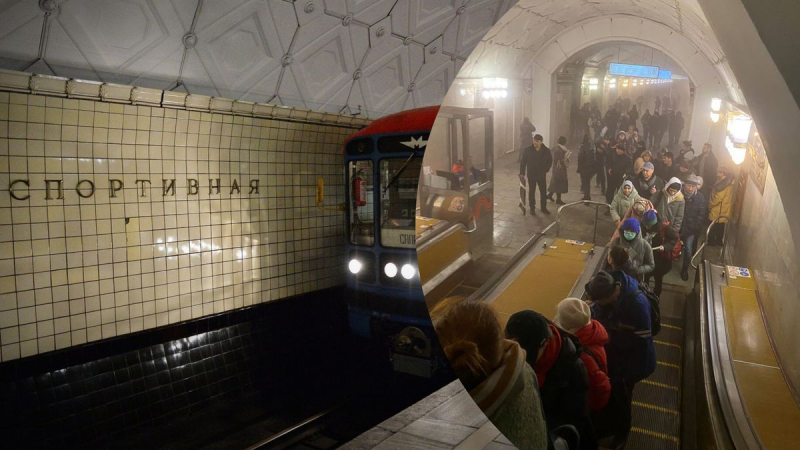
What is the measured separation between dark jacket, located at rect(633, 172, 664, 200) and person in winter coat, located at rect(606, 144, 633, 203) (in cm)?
4

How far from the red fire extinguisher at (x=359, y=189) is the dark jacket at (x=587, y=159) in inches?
164

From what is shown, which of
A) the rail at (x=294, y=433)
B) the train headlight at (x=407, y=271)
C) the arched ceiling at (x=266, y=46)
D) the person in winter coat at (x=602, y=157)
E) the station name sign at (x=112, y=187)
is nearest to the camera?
the person in winter coat at (x=602, y=157)

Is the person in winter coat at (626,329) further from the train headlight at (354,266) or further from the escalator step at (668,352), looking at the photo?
the train headlight at (354,266)

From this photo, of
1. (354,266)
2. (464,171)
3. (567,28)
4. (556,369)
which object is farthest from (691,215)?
(354,266)

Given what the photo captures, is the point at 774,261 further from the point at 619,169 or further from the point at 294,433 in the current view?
the point at 294,433

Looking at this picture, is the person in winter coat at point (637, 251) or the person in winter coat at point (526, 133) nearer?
the person in winter coat at point (637, 251)

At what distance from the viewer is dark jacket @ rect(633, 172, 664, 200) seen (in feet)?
5.74

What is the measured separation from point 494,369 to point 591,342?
367 mm

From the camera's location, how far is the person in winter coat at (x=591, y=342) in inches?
69.1

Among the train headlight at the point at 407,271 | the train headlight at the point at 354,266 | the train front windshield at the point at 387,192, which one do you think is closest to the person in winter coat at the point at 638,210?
the train front windshield at the point at 387,192

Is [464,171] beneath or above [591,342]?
above

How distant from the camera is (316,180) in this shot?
23.6 feet

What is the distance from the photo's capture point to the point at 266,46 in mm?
5305

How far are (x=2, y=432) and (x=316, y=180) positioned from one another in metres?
4.19
